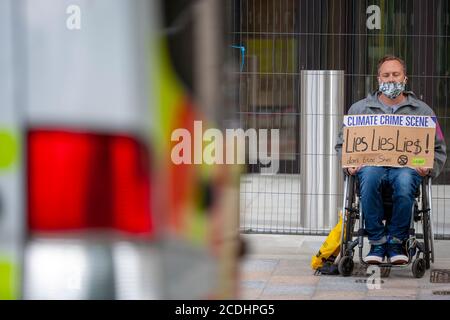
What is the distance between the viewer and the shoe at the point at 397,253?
704 centimetres

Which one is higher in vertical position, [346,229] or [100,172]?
[100,172]

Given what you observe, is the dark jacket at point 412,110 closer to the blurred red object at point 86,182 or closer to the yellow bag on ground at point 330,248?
the yellow bag on ground at point 330,248

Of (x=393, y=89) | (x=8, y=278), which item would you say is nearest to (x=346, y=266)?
(x=393, y=89)

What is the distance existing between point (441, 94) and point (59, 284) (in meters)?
8.35

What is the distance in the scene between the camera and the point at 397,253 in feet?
23.2

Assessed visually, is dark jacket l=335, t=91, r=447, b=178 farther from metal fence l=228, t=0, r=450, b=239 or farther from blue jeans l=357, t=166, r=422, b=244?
metal fence l=228, t=0, r=450, b=239

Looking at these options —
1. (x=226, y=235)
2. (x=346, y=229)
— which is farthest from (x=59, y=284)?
(x=346, y=229)

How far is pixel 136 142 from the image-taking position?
66.2 inches

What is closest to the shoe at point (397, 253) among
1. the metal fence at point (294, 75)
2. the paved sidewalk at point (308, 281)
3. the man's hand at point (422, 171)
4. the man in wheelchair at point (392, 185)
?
the man in wheelchair at point (392, 185)

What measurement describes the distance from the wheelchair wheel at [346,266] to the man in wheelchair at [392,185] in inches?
4.6

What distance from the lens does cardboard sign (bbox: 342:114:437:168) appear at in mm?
7102

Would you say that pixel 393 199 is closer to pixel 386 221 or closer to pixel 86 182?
pixel 386 221
